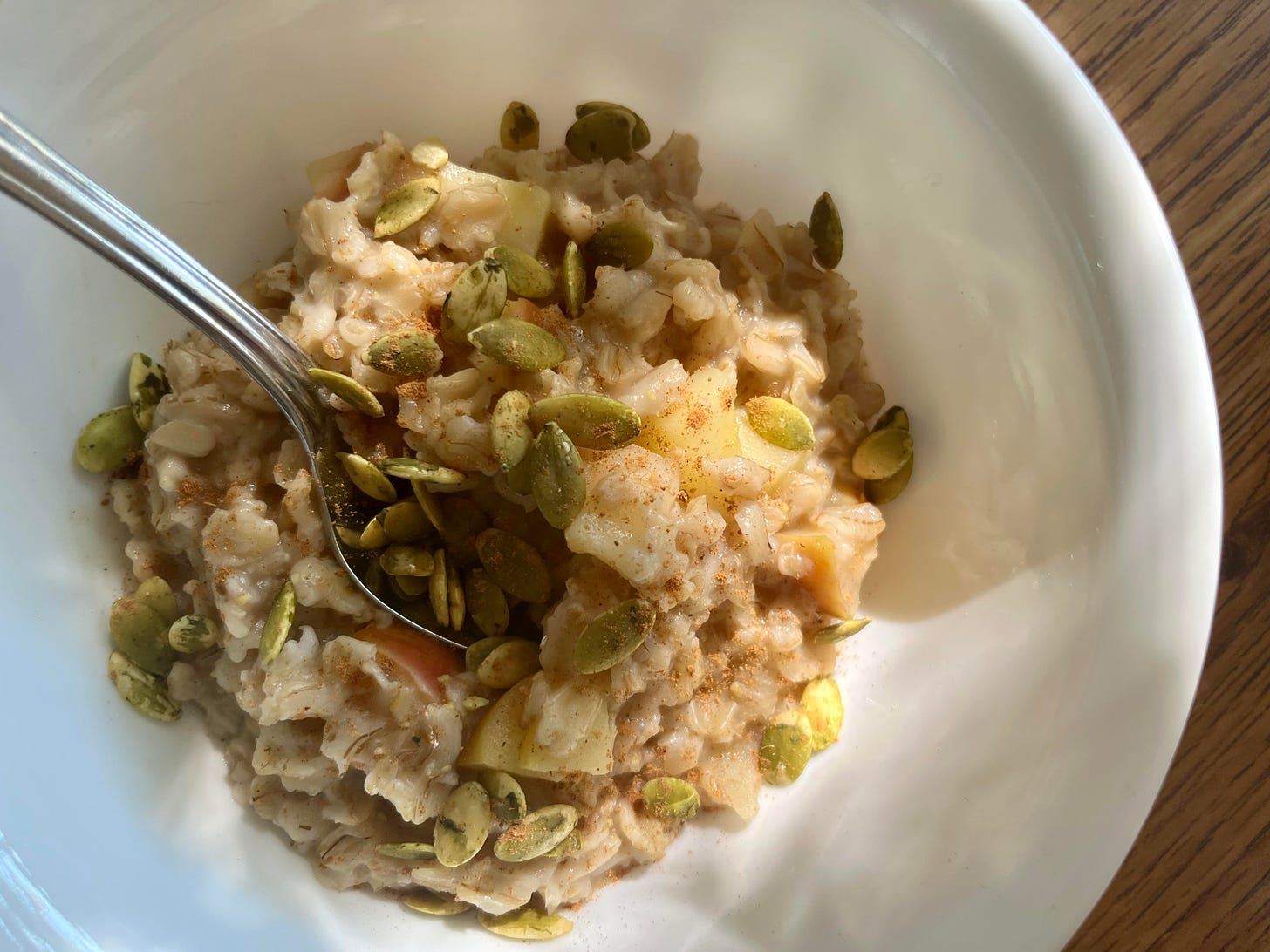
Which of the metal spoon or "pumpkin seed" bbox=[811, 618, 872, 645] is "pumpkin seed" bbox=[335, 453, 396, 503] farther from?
"pumpkin seed" bbox=[811, 618, 872, 645]

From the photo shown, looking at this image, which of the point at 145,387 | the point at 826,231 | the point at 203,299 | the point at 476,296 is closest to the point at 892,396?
the point at 826,231

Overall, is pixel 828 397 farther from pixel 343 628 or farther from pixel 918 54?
pixel 343 628

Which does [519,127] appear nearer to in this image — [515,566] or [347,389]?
[347,389]

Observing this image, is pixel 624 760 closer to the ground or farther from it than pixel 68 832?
farther from it

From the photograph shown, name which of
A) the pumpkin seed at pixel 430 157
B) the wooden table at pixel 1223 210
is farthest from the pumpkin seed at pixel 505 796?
the wooden table at pixel 1223 210

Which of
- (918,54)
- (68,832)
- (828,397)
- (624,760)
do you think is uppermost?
(918,54)

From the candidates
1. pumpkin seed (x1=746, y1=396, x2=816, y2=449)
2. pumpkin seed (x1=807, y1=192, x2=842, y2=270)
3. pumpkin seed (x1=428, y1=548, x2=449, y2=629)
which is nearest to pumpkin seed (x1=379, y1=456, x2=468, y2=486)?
pumpkin seed (x1=428, y1=548, x2=449, y2=629)

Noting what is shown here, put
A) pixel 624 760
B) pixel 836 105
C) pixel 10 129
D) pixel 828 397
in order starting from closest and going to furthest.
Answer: pixel 10 129 < pixel 624 760 < pixel 836 105 < pixel 828 397

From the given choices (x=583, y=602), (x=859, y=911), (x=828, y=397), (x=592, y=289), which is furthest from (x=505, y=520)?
(x=859, y=911)
